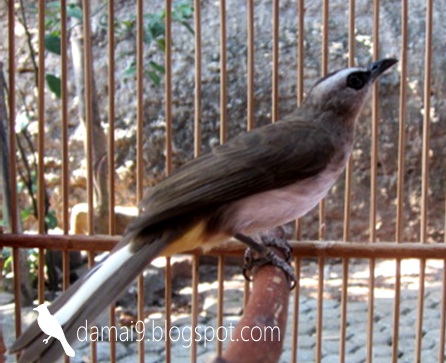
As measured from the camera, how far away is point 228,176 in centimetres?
145

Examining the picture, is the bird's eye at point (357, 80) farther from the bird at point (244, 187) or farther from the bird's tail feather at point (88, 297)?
the bird's tail feather at point (88, 297)

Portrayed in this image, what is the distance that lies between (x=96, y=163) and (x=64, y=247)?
1.57m

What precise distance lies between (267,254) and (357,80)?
43cm

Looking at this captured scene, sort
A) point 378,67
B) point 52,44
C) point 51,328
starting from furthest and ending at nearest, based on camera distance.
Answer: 1. point 52,44
2. point 378,67
3. point 51,328

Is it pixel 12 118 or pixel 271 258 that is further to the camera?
pixel 12 118

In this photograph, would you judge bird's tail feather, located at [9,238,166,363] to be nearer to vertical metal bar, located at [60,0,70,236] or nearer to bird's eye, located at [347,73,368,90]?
vertical metal bar, located at [60,0,70,236]

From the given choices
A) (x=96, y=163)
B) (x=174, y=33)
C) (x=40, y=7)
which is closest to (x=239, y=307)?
(x=96, y=163)

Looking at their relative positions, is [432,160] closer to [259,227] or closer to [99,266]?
[259,227]

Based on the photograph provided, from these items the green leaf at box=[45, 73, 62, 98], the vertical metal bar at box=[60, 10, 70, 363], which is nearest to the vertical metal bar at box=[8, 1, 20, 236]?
the vertical metal bar at box=[60, 10, 70, 363]

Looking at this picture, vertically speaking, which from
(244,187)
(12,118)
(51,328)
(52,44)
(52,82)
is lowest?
(51,328)

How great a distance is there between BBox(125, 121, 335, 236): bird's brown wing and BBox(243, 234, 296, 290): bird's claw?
6.1 inches

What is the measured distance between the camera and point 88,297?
3.94 feet

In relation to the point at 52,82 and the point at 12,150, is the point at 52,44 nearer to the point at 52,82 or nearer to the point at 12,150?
the point at 52,82

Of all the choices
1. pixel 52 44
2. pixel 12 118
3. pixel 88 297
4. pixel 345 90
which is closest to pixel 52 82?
pixel 52 44
